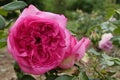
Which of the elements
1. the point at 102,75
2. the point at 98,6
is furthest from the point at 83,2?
the point at 102,75

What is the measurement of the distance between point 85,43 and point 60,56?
8cm

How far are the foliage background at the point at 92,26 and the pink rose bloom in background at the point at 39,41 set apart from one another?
0.26 feet

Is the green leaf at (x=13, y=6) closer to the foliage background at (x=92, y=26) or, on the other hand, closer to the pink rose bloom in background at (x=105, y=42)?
the foliage background at (x=92, y=26)

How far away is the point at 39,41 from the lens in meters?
0.75

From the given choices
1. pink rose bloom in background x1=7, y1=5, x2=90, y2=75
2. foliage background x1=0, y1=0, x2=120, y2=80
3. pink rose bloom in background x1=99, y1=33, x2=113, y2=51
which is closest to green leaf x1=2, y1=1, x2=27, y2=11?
foliage background x1=0, y1=0, x2=120, y2=80

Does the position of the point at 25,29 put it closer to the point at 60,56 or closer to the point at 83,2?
the point at 60,56

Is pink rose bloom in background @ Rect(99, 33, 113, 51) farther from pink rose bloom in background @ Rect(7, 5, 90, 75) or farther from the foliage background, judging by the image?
pink rose bloom in background @ Rect(7, 5, 90, 75)

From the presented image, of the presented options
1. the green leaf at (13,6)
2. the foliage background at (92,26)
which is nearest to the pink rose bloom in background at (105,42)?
the foliage background at (92,26)

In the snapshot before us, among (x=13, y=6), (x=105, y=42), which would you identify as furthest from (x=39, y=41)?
(x=105, y=42)

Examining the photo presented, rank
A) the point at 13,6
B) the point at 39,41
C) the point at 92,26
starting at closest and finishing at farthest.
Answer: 1. the point at 39,41
2. the point at 13,6
3. the point at 92,26

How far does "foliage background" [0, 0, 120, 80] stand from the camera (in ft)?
2.88

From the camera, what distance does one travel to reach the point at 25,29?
2.42 ft

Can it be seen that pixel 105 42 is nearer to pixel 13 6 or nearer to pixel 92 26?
pixel 92 26

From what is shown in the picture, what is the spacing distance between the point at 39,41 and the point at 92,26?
39 centimetres
